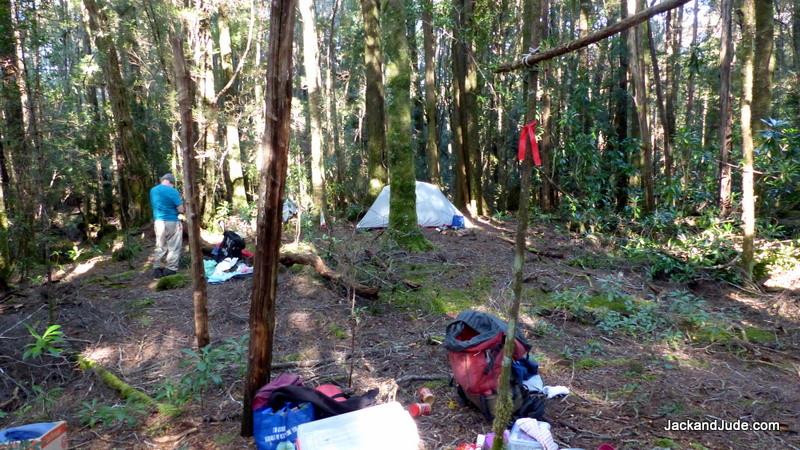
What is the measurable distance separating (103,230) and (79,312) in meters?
12.7

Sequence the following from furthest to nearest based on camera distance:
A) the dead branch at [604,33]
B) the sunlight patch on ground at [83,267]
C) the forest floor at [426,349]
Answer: the sunlight patch on ground at [83,267], the forest floor at [426,349], the dead branch at [604,33]

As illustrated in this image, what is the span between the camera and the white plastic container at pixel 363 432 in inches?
119

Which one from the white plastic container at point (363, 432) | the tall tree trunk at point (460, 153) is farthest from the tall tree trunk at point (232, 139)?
the white plastic container at point (363, 432)

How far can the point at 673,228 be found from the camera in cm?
1003

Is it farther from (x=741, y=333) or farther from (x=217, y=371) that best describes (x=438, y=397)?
(x=741, y=333)

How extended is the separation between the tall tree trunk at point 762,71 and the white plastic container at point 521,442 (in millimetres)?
8648

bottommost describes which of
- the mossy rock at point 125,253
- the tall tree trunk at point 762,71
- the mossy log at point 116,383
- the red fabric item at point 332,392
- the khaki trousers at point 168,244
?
the mossy log at point 116,383

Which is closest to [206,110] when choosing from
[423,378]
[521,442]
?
[423,378]

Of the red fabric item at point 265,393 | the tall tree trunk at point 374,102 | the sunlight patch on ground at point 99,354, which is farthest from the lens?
the tall tree trunk at point 374,102

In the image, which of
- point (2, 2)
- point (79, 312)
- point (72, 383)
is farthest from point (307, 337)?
point (2, 2)

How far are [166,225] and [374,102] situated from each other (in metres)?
7.27

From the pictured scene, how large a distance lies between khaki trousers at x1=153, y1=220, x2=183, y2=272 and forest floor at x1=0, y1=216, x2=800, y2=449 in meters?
0.46

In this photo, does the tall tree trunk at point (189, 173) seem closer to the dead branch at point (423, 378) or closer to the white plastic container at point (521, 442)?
the dead branch at point (423, 378)

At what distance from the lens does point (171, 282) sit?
8.09 meters
